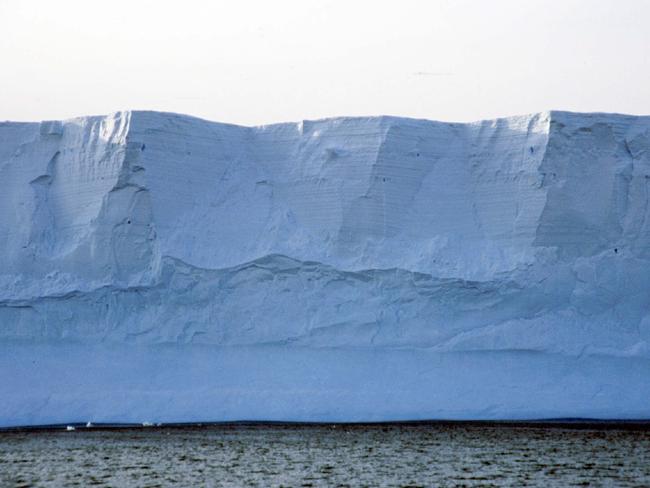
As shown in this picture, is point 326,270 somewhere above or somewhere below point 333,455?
above

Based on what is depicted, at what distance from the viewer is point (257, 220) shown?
2155 centimetres

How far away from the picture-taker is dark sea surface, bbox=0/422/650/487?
1427 centimetres

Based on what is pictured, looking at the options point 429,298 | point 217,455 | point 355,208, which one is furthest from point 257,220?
point 217,455

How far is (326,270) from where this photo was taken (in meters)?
21.0

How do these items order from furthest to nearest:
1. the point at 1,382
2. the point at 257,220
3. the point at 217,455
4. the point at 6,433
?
the point at 257,220, the point at 1,382, the point at 6,433, the point at 217,455

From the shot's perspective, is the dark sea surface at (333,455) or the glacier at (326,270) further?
the glacier at (326,270)

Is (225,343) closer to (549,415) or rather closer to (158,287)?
(158,287)

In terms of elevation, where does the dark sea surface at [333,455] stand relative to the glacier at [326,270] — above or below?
below

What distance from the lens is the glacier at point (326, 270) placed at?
19.9 metres

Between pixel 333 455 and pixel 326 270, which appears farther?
pixel 326 270

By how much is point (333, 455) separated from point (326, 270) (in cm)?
521

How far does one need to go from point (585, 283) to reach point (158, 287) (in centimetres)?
640

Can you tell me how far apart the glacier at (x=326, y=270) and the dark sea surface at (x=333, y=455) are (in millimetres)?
783

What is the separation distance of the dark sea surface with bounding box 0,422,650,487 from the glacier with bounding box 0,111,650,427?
2.57ft
